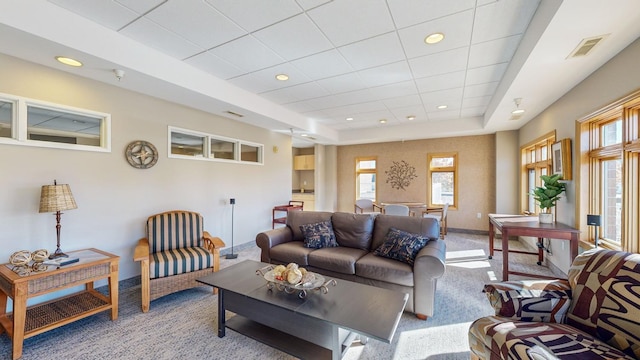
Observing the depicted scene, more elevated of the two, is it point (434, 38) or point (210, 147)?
point (434, 38)

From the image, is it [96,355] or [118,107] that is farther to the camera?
[118,107]

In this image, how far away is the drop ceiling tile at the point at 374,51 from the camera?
2.56 meters

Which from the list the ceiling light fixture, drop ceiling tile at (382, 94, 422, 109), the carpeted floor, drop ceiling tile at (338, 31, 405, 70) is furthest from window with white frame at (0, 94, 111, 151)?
the ceiling light fixture

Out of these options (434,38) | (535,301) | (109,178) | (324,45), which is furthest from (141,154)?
(535,301)

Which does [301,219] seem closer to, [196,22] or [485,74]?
[196,22]

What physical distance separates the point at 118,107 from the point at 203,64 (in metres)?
1.17

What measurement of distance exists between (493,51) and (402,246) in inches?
89.3

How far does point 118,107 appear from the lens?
3146 millimetres

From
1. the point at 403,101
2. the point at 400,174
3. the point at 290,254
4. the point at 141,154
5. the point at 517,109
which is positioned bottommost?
the point at 290,254

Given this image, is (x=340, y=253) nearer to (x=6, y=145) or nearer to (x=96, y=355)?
(x=96, y=355)

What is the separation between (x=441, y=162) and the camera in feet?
21.6

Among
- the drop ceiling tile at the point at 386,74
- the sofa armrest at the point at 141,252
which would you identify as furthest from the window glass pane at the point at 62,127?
the drop ceiling tile at the point at 386,74

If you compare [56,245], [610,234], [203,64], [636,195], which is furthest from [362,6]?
[56,245]

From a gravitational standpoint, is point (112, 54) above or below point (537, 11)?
below
